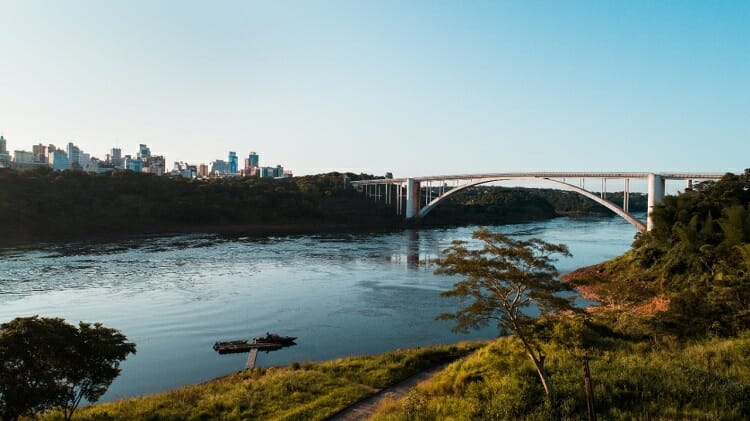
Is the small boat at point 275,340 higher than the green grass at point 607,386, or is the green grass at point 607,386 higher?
the green grass at point 607,386

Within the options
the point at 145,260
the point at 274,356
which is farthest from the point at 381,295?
the point at 145,260

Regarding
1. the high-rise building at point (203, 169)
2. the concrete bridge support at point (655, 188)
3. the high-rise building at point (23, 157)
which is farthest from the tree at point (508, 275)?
the high-rise building at point (203, 169)

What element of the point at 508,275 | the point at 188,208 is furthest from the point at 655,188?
the point at 188,208

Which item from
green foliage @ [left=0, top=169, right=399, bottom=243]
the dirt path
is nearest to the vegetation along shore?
the dirt path

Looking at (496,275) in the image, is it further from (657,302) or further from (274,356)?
(657,302)

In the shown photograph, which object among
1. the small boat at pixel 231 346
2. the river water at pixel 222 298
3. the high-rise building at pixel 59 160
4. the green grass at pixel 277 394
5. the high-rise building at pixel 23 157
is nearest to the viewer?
the green grass at pixel 277 394

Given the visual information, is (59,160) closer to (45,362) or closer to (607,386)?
(45,362)

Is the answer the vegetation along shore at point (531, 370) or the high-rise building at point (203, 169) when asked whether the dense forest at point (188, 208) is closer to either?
the vegetation along shore at point (531, 370)
